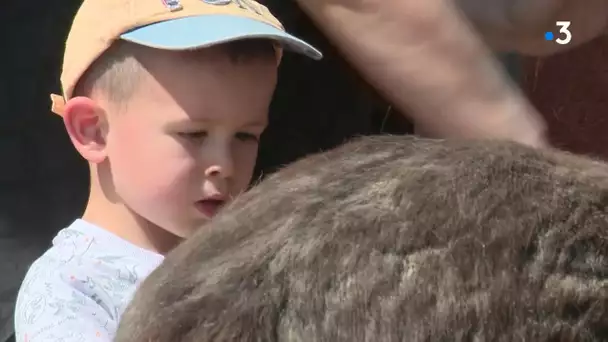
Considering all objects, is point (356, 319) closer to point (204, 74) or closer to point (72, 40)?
point (204, 74)

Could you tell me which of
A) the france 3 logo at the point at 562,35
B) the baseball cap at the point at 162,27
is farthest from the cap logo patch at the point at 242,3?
the france 3 logo at the point at 562,35

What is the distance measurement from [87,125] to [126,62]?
64mm

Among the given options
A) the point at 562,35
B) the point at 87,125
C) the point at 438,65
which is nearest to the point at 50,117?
the point at 87,125

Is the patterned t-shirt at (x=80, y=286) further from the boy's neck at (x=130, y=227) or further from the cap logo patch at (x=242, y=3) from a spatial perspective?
the cap logo patch at (x=242, y=3)

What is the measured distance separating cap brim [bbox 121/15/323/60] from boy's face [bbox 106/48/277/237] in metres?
0.01

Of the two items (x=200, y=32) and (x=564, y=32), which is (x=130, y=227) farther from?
(x=564, y=32)

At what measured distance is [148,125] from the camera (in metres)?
0.57

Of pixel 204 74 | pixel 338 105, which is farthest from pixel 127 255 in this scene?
pixel 338 105

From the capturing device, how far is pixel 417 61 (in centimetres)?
64

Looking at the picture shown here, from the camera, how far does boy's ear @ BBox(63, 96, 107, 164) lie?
1.96 feet

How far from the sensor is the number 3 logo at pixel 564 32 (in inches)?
27.9

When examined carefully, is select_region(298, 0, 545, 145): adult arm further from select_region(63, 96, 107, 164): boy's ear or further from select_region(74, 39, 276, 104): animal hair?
select_region(63, 96, 107, 164): boy's ear

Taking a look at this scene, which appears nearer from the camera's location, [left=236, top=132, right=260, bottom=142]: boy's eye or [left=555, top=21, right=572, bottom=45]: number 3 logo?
[left=236, top=132, right=260, bottom=142]: boy's eye

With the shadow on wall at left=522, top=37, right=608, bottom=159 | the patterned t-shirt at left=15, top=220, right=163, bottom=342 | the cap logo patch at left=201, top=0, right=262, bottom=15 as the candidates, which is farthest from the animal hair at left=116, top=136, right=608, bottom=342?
the shadow on wall at left=522, top=37, right=608, bottom=159
